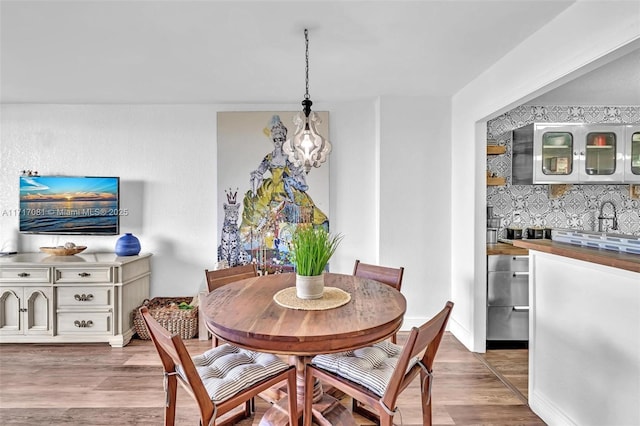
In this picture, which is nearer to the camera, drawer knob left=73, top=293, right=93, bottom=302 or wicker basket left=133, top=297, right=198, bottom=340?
drawer knob left=73, top=293, right=93, bottom=302

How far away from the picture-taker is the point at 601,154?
3330 mm

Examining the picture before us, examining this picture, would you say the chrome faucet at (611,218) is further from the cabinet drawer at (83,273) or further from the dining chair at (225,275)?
the cabinet drawer at (83,273)

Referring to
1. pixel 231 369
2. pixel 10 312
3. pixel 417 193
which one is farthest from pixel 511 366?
pixel 10 312

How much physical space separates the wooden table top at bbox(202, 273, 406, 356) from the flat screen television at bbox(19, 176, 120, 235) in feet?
7.89

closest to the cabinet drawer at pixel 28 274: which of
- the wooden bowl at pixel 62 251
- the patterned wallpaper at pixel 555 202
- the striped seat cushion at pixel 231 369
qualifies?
the wooden bowl at pixel 62 251

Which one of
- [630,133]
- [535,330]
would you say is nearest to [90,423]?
[535,330]

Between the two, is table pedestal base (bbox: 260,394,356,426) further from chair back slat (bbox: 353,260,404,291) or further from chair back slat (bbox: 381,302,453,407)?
chair back slat (bbox: 353,260,404,291)

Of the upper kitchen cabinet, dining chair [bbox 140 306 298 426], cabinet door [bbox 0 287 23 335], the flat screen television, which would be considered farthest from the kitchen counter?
cabinet door [bbox 0 287 23 335]

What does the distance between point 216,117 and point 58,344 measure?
274 centimetres

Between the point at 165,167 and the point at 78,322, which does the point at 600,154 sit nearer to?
the point at 165,167

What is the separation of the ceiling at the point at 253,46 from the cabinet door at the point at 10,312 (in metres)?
1.98

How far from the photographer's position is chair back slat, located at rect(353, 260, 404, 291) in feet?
7.67

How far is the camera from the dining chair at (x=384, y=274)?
2334mm

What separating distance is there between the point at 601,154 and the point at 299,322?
3.64 m
